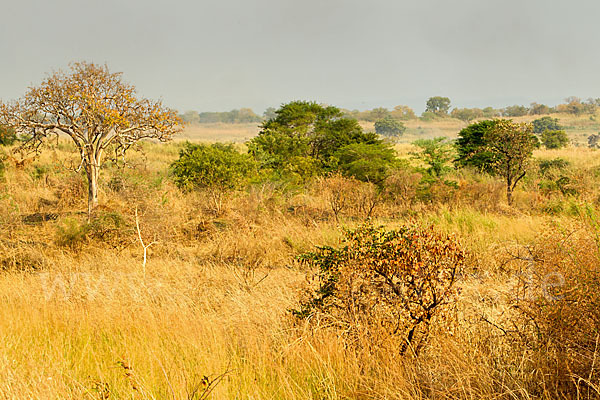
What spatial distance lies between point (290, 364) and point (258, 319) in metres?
1.09

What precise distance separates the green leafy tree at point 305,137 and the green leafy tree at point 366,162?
2.16 feet

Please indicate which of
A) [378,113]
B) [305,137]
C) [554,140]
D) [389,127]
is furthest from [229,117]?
[305,137]

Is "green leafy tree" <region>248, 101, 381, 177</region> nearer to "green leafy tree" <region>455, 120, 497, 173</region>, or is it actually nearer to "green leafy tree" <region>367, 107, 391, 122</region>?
"green leafy tree" <region>455, 120, 497, 173</region>

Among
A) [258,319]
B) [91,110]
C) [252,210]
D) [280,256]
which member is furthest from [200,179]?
[258,319]

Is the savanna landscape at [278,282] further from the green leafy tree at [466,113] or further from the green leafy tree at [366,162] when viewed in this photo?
the green leafy tree at [466,113]

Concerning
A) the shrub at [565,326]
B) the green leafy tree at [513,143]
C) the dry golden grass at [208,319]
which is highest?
the green leafy tree at [513,143]

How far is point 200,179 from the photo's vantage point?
11.9 meters

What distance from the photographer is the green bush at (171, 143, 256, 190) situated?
38.5 feet

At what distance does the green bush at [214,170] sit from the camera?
1173 centimetres

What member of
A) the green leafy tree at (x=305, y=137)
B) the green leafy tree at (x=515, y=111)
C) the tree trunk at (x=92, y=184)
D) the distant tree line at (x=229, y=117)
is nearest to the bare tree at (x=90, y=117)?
the tree trunk at (x=92, y=184)

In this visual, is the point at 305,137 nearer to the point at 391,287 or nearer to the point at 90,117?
the point at 90,117

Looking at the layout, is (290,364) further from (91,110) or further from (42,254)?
(91,110)

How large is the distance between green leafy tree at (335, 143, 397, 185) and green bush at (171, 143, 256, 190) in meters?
3.44

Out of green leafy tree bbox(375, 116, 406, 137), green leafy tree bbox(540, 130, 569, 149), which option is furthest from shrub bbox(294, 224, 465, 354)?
green leafy tree bbox(375, 116, 406, 137)
